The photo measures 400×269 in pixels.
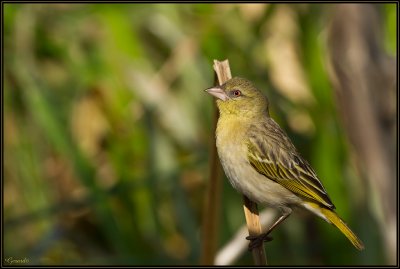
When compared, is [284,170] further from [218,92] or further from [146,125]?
[146,125]

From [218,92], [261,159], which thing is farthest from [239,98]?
[261,159]

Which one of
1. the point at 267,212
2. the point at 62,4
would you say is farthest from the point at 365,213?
the point at 62,4

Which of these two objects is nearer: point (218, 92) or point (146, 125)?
point (218, 92)

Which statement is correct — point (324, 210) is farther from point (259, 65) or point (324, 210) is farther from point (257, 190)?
point (259, 65)

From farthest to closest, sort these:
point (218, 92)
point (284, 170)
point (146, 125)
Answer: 1. point (146, 125)
2. point (284, 170)
3. point (218, 92)

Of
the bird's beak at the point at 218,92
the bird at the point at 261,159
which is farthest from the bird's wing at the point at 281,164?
the bird's beak at the point at 218,92
